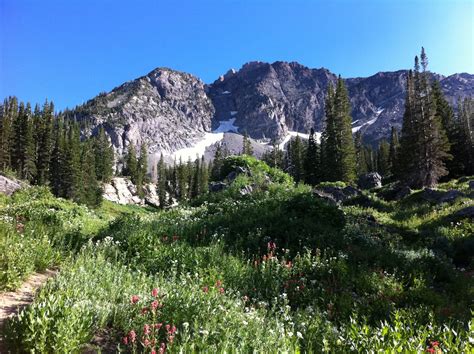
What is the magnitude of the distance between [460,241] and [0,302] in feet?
45.1

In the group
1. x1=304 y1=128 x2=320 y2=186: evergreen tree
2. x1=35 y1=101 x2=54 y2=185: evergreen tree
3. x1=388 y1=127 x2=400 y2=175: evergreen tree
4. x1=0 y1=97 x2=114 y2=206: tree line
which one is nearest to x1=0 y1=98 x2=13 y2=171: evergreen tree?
x1=0 y1=97 x2=114 y2=206: tree line

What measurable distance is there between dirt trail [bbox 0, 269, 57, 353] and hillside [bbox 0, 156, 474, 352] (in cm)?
18

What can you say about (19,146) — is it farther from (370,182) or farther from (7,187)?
(370,182)

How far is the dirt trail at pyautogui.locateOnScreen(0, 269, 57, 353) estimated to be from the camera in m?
4.38

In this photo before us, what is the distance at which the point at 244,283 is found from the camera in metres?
6.50

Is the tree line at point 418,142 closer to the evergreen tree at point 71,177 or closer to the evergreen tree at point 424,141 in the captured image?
the evergreen tree at point 424,141

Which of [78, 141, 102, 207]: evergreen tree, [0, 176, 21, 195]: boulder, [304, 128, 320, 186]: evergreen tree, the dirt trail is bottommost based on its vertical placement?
the dirt trail

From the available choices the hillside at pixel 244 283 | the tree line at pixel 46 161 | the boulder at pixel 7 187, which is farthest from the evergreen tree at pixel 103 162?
the hillside at pixel 244 283

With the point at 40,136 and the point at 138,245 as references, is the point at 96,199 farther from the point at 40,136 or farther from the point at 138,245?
the point at 138,245

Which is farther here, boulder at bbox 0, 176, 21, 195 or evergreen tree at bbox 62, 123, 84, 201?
evergreen tree at bbox 62, 123, 84, 201

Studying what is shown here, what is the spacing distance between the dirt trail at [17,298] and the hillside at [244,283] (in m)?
0.18

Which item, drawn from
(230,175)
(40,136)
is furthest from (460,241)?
(40,136)

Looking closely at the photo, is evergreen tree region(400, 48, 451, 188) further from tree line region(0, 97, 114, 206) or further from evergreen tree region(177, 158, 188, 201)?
evergreen tree region(177, 158, 188, 201)

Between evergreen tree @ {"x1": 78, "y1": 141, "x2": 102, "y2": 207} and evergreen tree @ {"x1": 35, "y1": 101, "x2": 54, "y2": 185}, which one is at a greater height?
evergreen tree @ {"x1": 35, "y1": 101, "x2": 54, "y2": 185}
